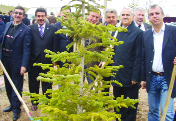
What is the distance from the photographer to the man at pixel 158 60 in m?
3.24

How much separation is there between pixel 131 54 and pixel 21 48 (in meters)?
2.62

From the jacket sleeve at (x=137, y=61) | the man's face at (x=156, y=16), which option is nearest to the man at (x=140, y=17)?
the jacket sleeve at (x=137, y=61)

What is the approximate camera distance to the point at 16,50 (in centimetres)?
471

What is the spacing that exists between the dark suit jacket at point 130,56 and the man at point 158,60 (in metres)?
0.10

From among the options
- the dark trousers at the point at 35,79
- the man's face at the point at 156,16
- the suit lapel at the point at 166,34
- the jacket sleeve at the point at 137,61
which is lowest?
the dark trousers at the point at 35,79

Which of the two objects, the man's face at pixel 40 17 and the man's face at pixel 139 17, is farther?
the man's face at pixel 139 17

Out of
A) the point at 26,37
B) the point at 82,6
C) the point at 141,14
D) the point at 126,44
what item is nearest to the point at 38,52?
the point at 26,37

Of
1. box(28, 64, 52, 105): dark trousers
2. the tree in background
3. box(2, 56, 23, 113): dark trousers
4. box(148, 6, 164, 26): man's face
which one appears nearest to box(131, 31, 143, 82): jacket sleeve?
box(148, 6, 164, 26): man's face

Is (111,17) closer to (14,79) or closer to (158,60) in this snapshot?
(158,60)

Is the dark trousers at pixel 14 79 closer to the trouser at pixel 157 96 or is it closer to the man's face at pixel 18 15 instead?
the man's face at pixel 18 15

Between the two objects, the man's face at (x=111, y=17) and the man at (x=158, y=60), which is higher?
the man's face at (x=111, y=17)

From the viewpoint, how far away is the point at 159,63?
10.9 feet

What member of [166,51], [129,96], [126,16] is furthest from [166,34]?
[129,96]

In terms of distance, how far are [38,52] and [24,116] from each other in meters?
1.56
